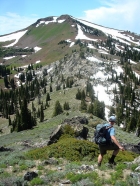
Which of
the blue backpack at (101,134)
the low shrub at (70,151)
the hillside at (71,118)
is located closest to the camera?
the blue backpack at (101,134)

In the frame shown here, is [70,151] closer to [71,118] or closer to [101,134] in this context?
[101,134]

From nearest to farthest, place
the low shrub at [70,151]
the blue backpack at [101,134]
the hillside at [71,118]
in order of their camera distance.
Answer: the blue backpack at [101,134], the hillside at [71,118], the low shrub at [70,151]

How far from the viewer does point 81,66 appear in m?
192

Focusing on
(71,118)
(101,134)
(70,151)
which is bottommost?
(71,118)

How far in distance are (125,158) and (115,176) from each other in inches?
269

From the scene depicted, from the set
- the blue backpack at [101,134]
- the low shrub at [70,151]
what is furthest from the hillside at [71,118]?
the blue backpack at [101,134]

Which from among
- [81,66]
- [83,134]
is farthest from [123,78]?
[83,134]

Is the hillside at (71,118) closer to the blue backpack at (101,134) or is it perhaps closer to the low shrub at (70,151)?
the low shrub at (70,151)

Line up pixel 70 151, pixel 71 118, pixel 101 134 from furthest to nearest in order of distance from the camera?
pixel 71 118
pixel 70 151
pixel 101 134

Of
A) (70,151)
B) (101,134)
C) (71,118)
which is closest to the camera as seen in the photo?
(101,134)

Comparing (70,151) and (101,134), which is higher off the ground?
(101,134)

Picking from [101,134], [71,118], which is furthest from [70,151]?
[71,118]

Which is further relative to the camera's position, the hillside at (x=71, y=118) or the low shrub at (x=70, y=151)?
the low shrub at (x=70, y=151)

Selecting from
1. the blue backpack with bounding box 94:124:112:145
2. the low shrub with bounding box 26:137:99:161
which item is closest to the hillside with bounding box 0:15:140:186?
the low shrub with bounding box 26:137:99:161
